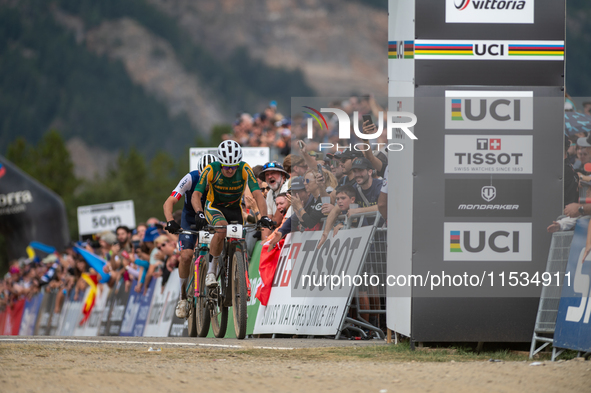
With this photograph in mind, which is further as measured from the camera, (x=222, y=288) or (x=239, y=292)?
(x=222, y=288)

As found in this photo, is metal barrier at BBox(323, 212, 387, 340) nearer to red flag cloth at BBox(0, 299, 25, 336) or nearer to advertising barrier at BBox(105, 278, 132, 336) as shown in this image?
advertising barrier at BBox(105, 278, 132, 336)

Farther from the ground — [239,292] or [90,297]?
[239,292]

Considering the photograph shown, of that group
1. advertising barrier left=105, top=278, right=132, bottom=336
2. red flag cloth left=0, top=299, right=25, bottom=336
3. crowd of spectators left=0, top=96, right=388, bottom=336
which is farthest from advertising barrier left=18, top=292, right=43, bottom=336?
advertising barrier left=105, top=278, right=132, bottom=336

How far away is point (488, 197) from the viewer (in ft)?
25.2

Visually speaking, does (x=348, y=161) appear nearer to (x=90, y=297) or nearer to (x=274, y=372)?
(x=274, y=372)

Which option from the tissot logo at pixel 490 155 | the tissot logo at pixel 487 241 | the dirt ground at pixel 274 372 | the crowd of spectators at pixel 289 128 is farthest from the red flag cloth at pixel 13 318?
the tissot logo at pixel 490 155

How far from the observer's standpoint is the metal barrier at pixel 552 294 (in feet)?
24.8

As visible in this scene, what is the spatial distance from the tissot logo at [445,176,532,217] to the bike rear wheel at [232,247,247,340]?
272 centimetres

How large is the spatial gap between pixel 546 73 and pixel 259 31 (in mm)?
158511

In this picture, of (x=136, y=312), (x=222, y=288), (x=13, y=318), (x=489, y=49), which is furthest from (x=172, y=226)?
(x=13, y=318)

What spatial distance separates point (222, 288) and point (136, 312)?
6.92 metres

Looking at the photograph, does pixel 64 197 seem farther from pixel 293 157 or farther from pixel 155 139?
pixel 293 157

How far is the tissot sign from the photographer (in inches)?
303

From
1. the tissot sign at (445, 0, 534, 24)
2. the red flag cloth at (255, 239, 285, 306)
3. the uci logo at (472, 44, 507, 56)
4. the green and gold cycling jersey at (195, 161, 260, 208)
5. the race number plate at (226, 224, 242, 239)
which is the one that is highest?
Result: the tissot sign at (445, 0, 534, 24)
